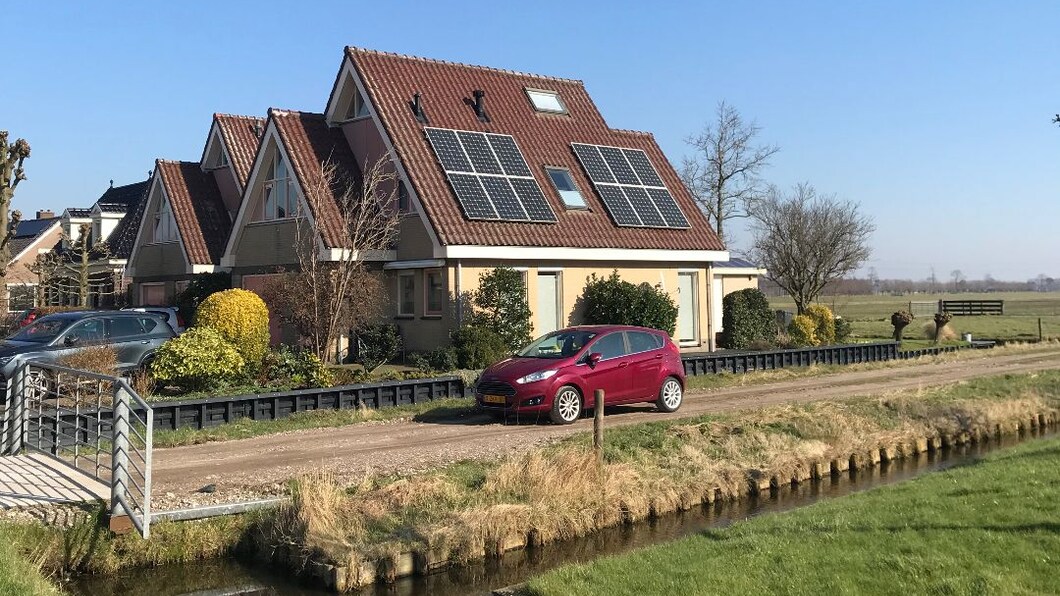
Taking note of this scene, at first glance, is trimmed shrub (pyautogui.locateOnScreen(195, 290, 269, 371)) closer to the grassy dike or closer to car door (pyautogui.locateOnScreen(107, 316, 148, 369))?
car door (pyautogui.locateOnScreen(107, 316, 148, 369))

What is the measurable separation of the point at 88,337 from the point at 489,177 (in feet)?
35.0

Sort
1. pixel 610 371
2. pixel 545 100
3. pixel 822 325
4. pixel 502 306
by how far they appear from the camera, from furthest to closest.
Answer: pixel 822 325
pixel 545 100
pixel 502 306
pixel 610 371

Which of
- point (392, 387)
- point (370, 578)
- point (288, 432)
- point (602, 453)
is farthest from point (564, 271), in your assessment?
point (370, 578)

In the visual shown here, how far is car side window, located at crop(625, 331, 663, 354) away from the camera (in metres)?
16.8

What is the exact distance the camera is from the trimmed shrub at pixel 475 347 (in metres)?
21.6

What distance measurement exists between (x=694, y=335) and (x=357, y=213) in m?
11.0

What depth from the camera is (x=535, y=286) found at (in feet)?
81.9

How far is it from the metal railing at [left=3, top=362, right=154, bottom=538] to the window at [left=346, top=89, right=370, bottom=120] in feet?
39.4

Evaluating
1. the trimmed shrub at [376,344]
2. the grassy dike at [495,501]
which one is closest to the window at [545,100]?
the trimmed shrub at [376,344]

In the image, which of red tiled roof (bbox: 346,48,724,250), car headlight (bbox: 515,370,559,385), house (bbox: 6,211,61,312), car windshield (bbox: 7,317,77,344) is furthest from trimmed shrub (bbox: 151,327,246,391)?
house (bbox: 6,211,61,312)

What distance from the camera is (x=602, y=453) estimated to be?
12.2 metres

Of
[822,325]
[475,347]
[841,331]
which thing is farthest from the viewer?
→ [841,331]

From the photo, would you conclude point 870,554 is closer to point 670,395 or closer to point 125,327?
point 670,395

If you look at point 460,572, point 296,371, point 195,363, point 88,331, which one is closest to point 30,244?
point 88,331
